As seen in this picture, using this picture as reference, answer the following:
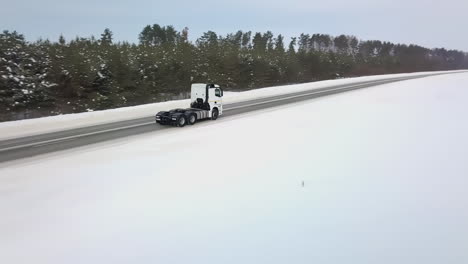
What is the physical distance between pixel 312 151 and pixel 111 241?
957 centimetres

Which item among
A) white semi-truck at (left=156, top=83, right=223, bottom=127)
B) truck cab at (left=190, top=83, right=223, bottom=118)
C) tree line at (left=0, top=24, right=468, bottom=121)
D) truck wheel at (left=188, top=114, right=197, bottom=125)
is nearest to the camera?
white semi-truck at (left=156, top=83, right=223, bottom=127)

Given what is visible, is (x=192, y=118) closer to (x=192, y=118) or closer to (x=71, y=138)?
(x=192, y=118)

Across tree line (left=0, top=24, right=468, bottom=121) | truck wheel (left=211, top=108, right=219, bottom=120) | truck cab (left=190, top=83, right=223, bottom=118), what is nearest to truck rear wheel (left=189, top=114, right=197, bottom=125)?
truck cab (left=190, top=83, right=223, bottom=118)

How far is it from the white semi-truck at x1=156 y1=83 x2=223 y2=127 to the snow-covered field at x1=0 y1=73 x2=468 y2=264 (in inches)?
171

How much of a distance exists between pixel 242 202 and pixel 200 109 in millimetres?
14526

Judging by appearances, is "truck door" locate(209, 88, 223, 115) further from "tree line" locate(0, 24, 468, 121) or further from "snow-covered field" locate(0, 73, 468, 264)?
"tree line" locate(0, 24, 468, 121)

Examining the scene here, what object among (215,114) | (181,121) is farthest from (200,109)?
(181,121)

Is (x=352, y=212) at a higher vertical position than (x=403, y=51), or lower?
lower

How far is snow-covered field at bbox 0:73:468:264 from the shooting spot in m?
6.91

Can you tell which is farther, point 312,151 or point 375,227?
point 312,151

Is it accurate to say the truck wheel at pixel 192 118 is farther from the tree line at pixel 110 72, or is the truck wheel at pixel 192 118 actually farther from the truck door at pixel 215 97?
the tree line at pixel 110 72

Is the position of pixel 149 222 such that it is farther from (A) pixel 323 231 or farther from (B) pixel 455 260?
(B) pixel 455 260

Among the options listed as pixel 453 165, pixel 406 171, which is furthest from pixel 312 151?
pixel 453 165

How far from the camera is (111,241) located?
23.3 feet
